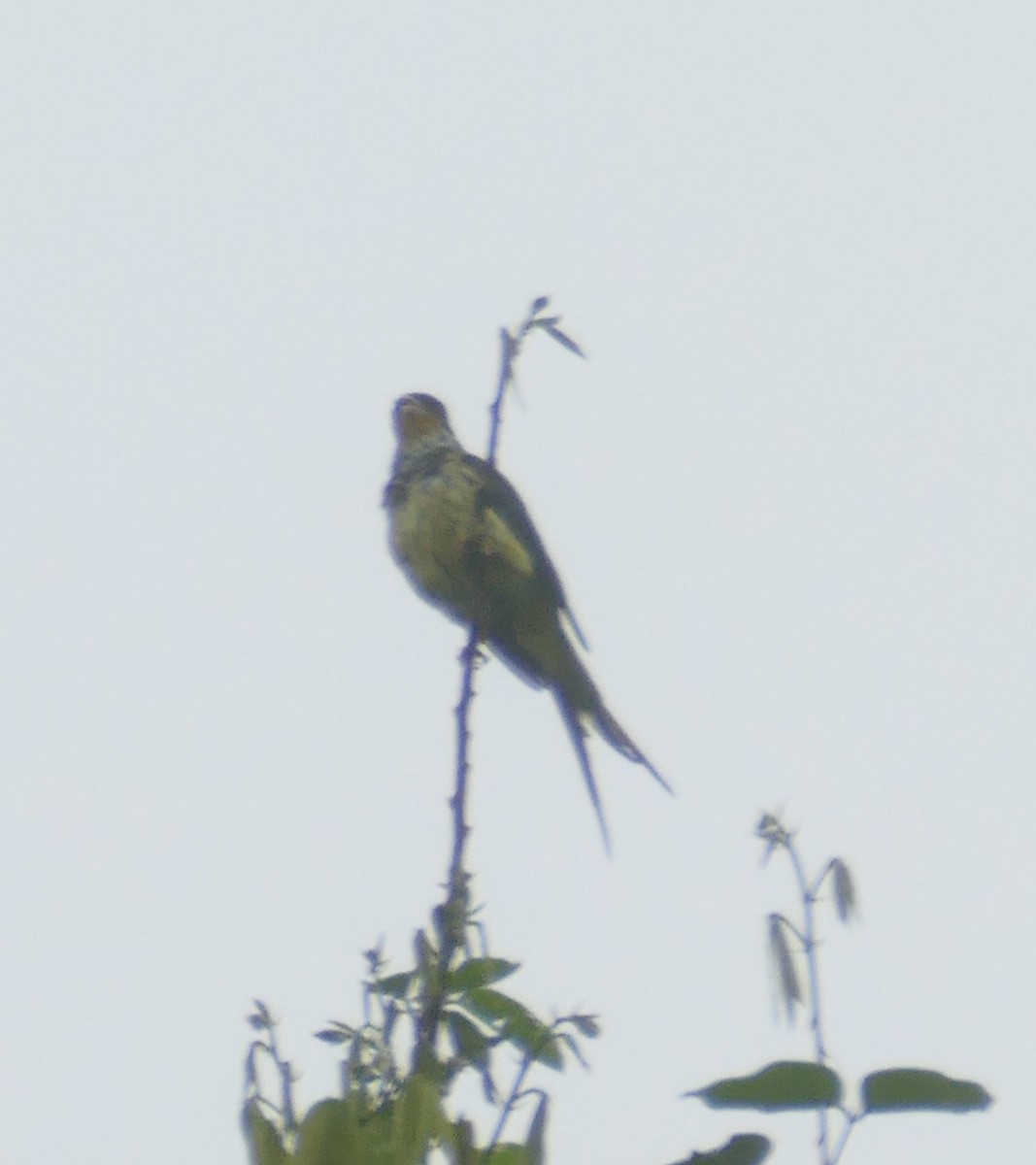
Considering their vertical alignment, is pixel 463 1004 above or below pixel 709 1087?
above

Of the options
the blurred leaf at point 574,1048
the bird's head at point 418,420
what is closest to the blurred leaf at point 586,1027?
the blurred leaf at point 574,1048

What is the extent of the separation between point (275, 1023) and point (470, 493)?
3.71 metres

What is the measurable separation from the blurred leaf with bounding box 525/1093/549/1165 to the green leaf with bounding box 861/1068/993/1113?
340 millimetres

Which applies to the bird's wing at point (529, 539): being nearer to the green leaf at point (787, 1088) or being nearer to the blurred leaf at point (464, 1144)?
the blurred leaf at point (464, 1144)

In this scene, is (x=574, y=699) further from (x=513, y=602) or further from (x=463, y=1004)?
(x=463, y=1004)

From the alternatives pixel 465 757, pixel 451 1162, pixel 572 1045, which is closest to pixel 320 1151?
pixel 451 1162

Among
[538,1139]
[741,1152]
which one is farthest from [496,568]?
[741,1152]

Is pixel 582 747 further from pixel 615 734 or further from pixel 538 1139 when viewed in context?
pixel 538 1139

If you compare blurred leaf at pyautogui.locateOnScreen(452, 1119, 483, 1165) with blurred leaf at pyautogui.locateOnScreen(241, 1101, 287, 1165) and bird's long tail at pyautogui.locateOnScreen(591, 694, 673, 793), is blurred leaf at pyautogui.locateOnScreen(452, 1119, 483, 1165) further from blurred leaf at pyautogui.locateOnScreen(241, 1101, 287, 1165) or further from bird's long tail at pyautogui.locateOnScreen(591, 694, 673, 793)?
bird's long tail at pyautogui.locateOnScreen(591, 694, 673, 793)

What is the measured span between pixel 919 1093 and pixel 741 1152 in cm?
14

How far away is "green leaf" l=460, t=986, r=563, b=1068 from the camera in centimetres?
161

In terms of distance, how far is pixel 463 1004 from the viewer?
168cm

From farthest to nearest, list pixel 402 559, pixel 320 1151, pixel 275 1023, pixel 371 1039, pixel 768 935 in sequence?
pixel 402 559, pixel 768 935, pixel 275 1023, pixel 371 1039, pixel 320 1151

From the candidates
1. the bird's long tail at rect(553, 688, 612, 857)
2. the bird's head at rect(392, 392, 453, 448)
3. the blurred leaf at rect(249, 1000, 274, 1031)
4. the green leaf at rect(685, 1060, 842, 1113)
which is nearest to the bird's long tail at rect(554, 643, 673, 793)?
the bird's long tail at rect(553, 688, 612, 857)
